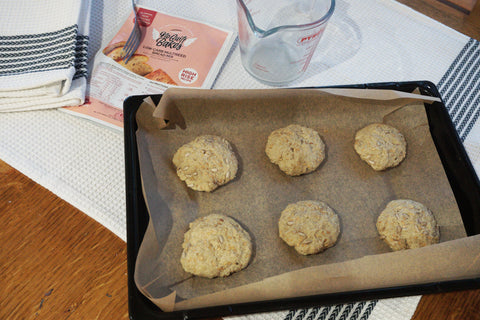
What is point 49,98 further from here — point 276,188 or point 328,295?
point 328,295

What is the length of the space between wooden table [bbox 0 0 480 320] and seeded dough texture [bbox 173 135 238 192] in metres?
0.25

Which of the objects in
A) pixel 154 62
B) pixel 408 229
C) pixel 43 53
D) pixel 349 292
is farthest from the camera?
pixel 154 62

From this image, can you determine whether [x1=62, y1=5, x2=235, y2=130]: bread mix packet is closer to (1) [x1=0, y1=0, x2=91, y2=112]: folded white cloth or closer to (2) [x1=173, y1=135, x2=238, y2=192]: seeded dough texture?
(1) [x1=0, y1=0, x2=91, y2=112]: folded white cloth

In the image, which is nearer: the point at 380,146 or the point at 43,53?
the point at 380,146

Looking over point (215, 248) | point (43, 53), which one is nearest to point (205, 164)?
Answer: point (215, 248)

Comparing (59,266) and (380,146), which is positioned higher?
(380,146)

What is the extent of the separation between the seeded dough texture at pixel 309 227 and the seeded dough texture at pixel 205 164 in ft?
0.60

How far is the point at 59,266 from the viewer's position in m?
0.97

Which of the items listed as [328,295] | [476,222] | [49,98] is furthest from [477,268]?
[49,98]

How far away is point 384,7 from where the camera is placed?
1.45 meters

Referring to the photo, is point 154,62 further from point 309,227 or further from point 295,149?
point 309,227

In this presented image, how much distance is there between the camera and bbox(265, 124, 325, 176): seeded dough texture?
1.02m

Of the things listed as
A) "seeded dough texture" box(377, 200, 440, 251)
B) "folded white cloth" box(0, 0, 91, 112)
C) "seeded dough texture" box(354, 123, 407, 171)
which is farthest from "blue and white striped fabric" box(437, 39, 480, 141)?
"folded white cloth" box(0, 0, 91, 112)

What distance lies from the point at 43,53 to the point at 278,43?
2.39 ft
